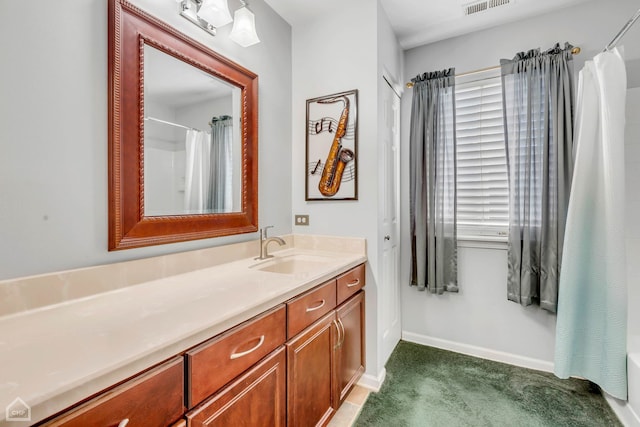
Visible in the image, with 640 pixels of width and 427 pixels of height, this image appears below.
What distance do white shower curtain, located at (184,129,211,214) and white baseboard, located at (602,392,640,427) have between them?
2.51m

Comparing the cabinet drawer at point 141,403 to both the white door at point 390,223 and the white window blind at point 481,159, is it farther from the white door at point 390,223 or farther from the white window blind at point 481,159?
the white window blind at point 481,159

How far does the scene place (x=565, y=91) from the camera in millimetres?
1924

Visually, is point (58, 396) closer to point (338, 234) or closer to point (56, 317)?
point (56, 317)

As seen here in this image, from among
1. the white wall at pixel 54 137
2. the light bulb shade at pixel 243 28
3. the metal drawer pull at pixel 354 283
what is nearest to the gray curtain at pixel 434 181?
the metal drawer pull at pixel 354 283

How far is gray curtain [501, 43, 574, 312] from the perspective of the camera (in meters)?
1.94

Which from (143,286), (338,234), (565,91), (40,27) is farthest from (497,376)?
(40,27)

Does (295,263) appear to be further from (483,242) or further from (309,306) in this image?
(483,242)

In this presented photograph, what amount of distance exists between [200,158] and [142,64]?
477 mm

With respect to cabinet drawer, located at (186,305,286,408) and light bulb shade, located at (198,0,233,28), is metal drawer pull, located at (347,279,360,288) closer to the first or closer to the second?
cabinet drawer, located at (186,305,286,408)

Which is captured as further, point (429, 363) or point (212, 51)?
point (429, 363)

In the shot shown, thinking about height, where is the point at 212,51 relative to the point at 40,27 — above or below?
above

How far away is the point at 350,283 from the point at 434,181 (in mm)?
1181

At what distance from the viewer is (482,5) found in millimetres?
1990

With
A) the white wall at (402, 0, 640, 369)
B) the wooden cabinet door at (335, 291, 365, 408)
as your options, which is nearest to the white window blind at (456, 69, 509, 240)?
the white wall at (402, 0, 640, 369)
